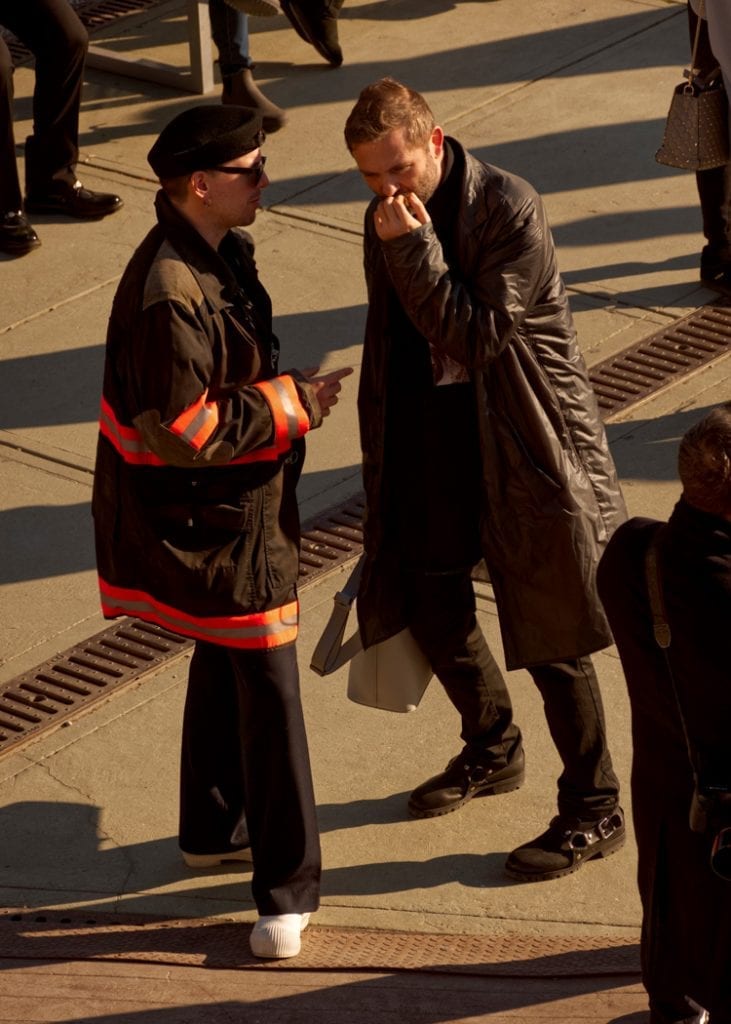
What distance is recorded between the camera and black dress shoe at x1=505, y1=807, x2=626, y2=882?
187 inches

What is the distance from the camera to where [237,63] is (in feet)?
29.8

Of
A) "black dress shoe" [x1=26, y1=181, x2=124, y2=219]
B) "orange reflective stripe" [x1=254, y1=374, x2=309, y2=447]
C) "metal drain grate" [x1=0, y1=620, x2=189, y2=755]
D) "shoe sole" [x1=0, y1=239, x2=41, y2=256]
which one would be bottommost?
"metal drain grate" [x1=0, y1=620, x2=189, y2=755]

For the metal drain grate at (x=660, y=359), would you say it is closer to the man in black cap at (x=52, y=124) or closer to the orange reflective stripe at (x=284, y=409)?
the man in black cap at (x=52, y=124)

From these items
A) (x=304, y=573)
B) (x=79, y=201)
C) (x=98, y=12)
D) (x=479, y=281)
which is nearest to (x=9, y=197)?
(x=79, y=201)

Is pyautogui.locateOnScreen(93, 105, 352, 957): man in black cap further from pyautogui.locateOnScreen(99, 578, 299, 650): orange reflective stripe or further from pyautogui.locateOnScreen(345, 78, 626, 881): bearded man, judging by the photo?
pyautogui.locateOnScreen(345, 78, 626, 881): bearded man

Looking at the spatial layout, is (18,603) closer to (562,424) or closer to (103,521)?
(103,521)

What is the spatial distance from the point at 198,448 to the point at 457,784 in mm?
1312

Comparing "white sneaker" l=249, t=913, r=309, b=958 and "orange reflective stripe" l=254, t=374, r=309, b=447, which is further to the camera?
"white sneaker" l=249, t=913, r=309, b=958

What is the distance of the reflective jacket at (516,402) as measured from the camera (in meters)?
4.31

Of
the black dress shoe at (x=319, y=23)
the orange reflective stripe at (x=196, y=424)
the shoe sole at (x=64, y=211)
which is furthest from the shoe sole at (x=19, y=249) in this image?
the orange reflective stripe at (x=196, y=424)

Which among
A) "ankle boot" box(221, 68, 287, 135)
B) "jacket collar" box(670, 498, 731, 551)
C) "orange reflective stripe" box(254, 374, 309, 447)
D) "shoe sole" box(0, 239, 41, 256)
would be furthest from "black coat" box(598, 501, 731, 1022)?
"ankle boot" box(221, 68, 287, 135)

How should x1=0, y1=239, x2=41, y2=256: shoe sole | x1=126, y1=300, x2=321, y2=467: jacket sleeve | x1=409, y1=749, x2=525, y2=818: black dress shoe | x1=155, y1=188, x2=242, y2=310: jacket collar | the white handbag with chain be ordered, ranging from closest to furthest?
1. x1=126, y1=300, x2=321, y2=467: jacket sleeve
2. x1=155, y1=188, x2=242, y2=310: jacket collar
3. the white handbag with chain
4. x1=409, y1=749, x2=525, y2=818: black dress shoe
5. x1=0, y1=239, x2=41, y2=256: shoe sole

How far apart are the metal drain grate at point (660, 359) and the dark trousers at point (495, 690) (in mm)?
2093

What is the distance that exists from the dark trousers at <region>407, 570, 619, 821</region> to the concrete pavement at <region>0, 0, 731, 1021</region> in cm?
20
